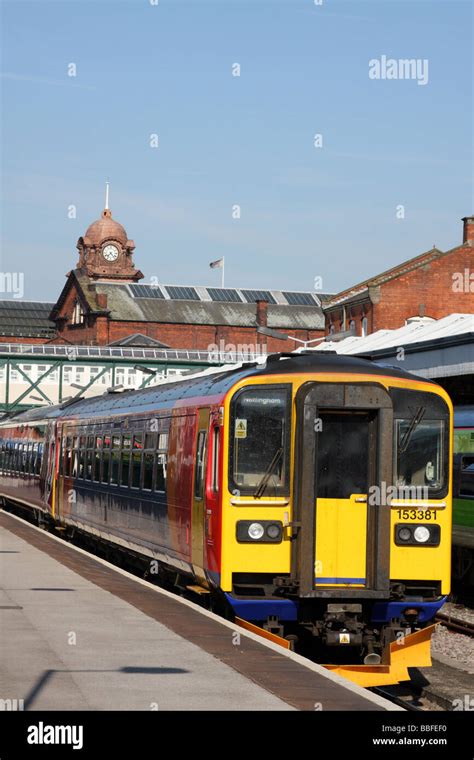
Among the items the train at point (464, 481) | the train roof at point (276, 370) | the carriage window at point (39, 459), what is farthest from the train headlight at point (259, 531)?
the carriage window at point (39, 459)

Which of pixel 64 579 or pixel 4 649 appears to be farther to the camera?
pixel 64 579

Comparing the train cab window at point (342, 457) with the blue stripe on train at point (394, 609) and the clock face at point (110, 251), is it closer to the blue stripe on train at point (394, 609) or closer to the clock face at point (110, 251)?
the blue stripe on train at point (394, 609)

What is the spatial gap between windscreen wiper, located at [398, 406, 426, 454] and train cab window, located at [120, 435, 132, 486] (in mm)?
6947

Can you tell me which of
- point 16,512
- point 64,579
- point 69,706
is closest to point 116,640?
point 69,706

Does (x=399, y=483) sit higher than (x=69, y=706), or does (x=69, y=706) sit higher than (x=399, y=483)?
(x=399, y=483)

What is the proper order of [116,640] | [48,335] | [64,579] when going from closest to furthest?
[116,640], [64,579], [48,335]

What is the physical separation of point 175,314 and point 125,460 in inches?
3144

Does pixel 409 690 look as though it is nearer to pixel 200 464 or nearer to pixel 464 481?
pixel 200 464

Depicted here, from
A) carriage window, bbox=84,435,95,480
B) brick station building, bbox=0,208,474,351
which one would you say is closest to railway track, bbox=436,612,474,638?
carriage window, bbox=84,435,95,480

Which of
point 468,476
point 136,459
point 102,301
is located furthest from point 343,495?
point 102,301

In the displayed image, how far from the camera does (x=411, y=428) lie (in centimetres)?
1313

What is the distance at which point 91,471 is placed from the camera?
75.6ft
